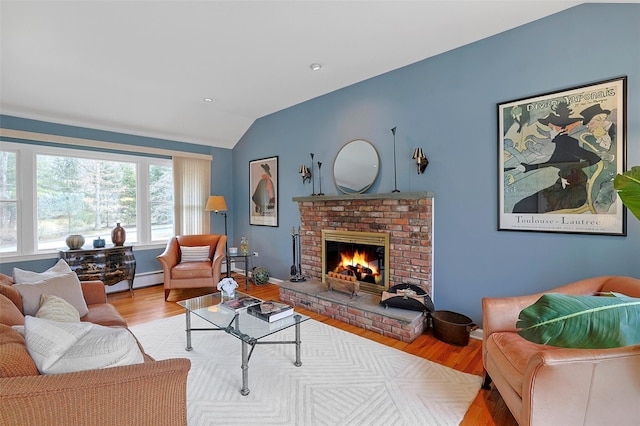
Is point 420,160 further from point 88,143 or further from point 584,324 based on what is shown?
point 88,143

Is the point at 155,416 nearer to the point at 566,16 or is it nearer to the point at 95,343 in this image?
the point at 95,343

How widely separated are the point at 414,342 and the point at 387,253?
96cm

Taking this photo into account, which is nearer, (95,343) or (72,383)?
(72,383)

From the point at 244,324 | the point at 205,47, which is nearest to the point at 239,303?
the point at 244,324

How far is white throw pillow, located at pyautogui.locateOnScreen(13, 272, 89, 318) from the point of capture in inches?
75.3

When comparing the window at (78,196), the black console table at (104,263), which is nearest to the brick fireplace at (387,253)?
the black console table at (104,263)

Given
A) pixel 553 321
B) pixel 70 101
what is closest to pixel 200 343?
pixel 553 321

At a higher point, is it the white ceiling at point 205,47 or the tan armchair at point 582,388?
the white ceiling at point 205,47

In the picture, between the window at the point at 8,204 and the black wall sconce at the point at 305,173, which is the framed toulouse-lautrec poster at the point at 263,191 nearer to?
the black wall sconce at the point at 305,173

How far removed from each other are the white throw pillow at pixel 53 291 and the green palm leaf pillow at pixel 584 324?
2809mm

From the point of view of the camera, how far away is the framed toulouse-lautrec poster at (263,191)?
189 inches

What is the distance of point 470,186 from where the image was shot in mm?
2768

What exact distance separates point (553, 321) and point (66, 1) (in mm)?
3476

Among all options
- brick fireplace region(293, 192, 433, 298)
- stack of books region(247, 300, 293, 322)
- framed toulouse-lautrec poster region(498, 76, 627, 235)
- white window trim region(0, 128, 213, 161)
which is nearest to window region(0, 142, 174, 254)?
white window trim region(0, 128, 213, 161)
